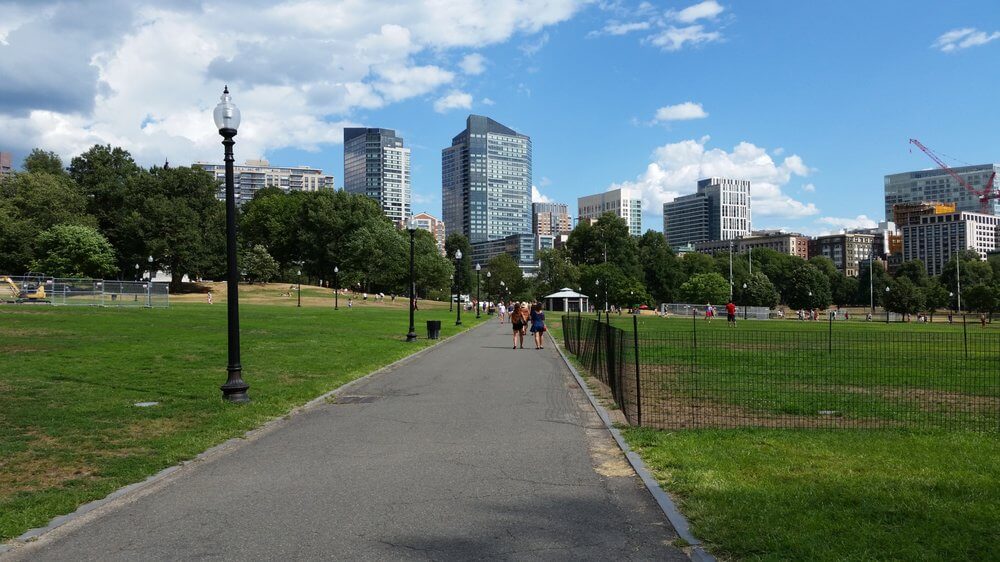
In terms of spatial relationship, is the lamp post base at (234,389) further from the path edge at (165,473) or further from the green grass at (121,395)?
the path edge at (165,473)

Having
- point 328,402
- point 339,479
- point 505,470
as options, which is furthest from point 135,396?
point 505,470

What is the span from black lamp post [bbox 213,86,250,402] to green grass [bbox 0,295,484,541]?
1.03ft

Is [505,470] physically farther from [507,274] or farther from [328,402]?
[507,274]

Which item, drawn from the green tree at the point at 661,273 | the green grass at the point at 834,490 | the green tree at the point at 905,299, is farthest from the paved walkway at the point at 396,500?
→ the green tree at the point at 661,273

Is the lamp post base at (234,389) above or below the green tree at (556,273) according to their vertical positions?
below

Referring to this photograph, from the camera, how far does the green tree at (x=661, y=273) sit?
12681 centimetres

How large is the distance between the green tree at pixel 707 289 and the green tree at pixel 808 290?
22.1m

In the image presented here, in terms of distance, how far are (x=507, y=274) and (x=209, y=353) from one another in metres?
115

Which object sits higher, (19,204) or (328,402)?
(19,204)

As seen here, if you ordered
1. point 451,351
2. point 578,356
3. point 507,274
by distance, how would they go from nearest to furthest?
point 578,356 < point 451,351 < point 507,274

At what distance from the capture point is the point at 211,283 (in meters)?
95.8

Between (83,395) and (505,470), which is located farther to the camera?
(83,395)

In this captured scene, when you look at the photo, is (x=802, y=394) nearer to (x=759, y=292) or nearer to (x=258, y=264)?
(x=258, y=264)

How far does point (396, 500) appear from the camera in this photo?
20.4ft
